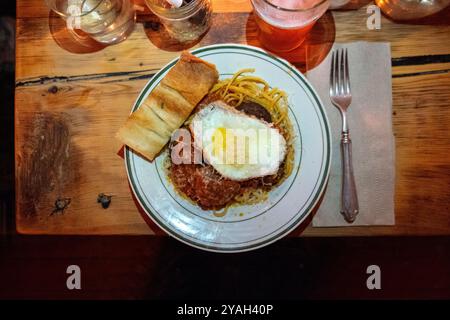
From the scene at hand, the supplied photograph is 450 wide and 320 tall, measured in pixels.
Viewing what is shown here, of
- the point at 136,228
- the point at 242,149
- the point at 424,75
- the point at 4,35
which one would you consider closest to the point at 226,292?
the point at 136,228

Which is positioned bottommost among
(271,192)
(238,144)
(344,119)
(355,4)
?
(271,192)

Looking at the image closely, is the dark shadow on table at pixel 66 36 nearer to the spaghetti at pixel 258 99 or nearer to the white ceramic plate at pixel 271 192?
the white ceramic plate at pixel 271 192

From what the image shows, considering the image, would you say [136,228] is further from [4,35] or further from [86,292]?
[4,35]

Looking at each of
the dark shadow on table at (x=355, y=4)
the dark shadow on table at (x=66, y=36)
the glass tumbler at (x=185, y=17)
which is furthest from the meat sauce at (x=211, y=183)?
the dark shadow on table at (x=66, y=36)

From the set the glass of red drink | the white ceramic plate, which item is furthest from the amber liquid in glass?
the white ceramic plate

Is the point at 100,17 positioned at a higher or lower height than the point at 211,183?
higher

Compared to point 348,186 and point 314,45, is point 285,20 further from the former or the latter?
point 348,186

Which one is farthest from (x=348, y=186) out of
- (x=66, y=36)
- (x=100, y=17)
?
(x=66, y=36)
